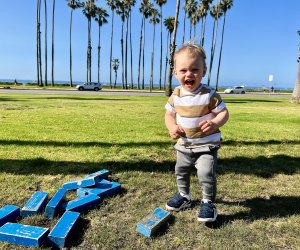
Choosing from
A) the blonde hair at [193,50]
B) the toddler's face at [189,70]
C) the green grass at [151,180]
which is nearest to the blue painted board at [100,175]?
the green grass at [151,180]

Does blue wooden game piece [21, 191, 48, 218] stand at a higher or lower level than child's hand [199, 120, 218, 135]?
lower

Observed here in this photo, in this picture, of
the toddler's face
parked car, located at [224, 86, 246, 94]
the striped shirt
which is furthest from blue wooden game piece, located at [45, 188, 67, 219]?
parked car, located at [224, 86, 246, 94]

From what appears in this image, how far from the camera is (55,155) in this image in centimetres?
561

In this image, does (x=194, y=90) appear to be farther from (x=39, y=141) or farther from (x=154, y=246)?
(x=39, y=141)

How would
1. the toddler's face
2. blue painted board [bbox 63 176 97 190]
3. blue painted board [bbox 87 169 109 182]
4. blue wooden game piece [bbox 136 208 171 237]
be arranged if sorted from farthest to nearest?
1. blue painted board [bbox 87 169 109 182]
2. blue painted board [bbox 63 176 97 190]
3. the toddler's face
4. blue wooden game piece [bbox 136 208 171 237]

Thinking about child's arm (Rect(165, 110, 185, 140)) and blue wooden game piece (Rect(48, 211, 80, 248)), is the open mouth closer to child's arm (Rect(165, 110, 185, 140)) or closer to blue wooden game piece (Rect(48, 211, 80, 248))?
child's arm (Rect(165, 110, 185, 140))

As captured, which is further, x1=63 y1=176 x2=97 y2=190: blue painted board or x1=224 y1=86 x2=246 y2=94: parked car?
x1=224 y1=86 x2=246 y2=94: parked car

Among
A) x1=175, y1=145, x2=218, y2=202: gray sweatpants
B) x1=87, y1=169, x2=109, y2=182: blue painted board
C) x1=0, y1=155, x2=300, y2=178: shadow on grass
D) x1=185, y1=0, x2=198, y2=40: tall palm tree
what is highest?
x1=185, y1=0, x2=198, y2=40: tall palm tree

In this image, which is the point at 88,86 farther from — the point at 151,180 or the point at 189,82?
the point at 189,82

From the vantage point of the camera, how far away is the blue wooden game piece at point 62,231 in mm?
2691

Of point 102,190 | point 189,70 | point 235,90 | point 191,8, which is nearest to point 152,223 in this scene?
point 102,190

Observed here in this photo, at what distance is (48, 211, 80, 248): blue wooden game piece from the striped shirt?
1347 mm

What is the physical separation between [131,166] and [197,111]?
7.20 ft

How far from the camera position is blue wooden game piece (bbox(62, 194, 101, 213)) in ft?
10.9
